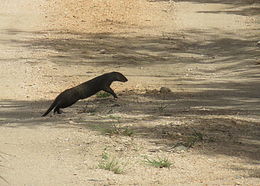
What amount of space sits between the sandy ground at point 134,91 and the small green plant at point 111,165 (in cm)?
6

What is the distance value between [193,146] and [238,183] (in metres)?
1.65

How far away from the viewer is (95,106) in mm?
11250

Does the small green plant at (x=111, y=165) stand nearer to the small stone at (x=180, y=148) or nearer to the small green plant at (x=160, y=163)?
the small green plant at (x=160, y=163)

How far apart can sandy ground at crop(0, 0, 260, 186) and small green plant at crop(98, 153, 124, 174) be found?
2.3 inches

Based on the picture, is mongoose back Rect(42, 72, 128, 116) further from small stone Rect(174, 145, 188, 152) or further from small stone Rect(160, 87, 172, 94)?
small stone Rect(174, 145, 188, 152)

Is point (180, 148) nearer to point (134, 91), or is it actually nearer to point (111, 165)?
point (111, 165)

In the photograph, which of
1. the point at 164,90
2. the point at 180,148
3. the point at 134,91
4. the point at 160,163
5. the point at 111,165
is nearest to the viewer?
the point at 111,165

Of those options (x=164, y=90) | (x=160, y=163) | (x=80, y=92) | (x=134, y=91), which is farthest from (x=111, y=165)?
(x=134, y=91)

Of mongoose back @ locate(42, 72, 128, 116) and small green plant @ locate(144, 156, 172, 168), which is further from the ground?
mongoose back @ locate(42, 72, 128, 116)

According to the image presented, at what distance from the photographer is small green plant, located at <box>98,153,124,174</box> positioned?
7094mm

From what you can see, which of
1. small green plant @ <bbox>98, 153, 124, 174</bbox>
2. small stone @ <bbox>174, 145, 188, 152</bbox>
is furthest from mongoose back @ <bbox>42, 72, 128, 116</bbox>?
small green plant @ <bbox>98, 153, 124, 174</bbox>

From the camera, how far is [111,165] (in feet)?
23.5

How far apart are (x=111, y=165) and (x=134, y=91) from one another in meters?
5.89

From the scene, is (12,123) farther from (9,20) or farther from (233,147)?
(9,20)
